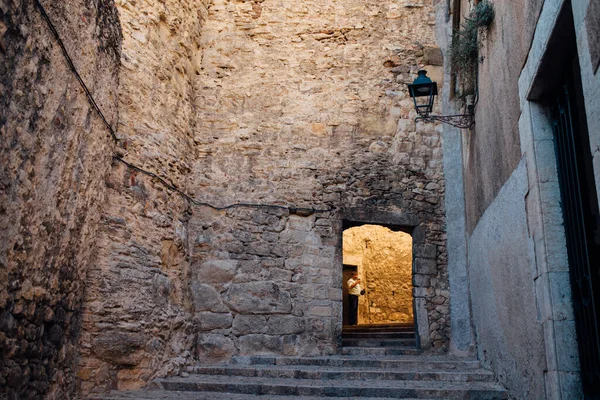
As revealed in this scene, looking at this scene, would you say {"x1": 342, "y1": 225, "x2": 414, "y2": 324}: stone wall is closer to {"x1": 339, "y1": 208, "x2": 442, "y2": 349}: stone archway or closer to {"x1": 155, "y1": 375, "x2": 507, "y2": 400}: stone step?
{"x1": 339, "y1": 208, "x2": 442, "y2": 349}: stone archway

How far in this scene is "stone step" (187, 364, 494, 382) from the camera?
15.5ft

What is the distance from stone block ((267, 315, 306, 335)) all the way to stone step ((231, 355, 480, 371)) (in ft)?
1.04

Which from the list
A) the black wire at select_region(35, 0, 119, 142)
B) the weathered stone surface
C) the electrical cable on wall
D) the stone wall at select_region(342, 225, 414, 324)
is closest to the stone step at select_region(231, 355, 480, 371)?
the weathered stone surface

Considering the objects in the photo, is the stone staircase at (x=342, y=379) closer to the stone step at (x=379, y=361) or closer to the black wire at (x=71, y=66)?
the stone step at (x=379, y=361)

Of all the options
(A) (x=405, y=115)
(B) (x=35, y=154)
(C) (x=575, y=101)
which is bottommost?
(B) (x=35, y=154)

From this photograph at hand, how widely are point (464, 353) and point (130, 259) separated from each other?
3.74m

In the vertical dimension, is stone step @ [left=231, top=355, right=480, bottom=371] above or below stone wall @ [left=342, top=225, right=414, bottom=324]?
below

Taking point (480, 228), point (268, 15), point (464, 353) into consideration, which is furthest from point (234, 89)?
point (464, 353)

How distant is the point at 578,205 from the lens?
279 cm

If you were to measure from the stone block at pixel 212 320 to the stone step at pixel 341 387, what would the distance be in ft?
3.22

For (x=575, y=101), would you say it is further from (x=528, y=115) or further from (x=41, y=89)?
(x=41, y=89)

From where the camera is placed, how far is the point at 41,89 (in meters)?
3.29

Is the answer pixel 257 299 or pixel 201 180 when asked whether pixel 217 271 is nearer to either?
pixel 257 299

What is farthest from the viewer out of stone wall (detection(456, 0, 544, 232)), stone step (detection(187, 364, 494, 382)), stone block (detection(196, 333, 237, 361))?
stone block (detection(196, 333, 237, 361))
